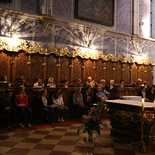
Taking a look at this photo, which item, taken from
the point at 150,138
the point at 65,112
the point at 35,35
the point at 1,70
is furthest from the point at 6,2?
the point at 150,138

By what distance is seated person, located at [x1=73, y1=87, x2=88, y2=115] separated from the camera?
8.04 metres

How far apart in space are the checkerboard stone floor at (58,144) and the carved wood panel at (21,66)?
14.2 feet

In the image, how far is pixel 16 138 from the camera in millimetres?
5301

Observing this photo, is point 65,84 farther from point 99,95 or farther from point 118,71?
point 118,71

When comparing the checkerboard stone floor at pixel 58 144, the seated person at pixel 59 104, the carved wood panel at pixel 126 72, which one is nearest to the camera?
the checkerboard stone floor at pixel 58 144

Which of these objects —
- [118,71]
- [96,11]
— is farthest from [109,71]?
[96,11]

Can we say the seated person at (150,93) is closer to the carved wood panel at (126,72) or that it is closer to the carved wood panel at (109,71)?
the carved wood panel at (109,71)

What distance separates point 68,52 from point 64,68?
0.87m

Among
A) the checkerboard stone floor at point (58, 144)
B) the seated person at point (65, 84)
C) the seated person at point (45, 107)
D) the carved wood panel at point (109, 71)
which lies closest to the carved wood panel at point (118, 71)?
the carved wood panel at point (109, 71)

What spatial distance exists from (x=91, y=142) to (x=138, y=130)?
1.15 m

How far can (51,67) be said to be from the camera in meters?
10.9

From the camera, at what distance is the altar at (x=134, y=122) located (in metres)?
4.67

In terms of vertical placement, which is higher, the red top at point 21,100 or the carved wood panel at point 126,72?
the carved wood panel at point 126,72

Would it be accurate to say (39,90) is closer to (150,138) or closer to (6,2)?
(150,138)
